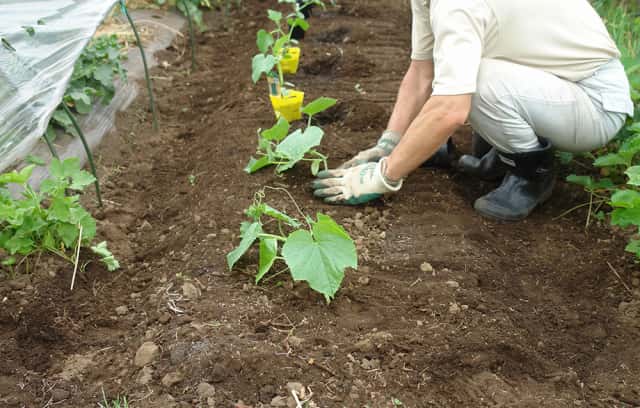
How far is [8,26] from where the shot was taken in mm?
2297

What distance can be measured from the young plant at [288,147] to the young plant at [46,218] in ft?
2.37

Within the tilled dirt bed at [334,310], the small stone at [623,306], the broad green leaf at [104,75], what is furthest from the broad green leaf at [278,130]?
the small stone at [623,306]

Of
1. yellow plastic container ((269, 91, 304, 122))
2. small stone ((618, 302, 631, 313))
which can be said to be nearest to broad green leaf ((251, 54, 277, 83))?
yellow plastic container ((269, 91, 304, 122))

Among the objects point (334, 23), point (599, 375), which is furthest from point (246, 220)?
point (334, 23)

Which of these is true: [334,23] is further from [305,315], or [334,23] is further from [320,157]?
[305,315]

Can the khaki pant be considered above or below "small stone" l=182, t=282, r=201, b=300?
above

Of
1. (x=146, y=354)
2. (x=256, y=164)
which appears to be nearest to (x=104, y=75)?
(x=256, y=164)

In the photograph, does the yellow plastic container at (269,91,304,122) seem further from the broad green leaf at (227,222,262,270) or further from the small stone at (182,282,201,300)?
the small stone at (182,282,201,300)

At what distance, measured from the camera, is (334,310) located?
209cm

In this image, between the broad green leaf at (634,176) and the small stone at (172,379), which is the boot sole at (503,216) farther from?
the small stone at (172,379)

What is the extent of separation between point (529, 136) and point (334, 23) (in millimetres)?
2481

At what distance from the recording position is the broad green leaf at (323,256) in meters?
1.93

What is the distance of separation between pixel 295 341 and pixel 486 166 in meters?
1.36

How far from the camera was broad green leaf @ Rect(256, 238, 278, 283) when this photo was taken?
2.10m
